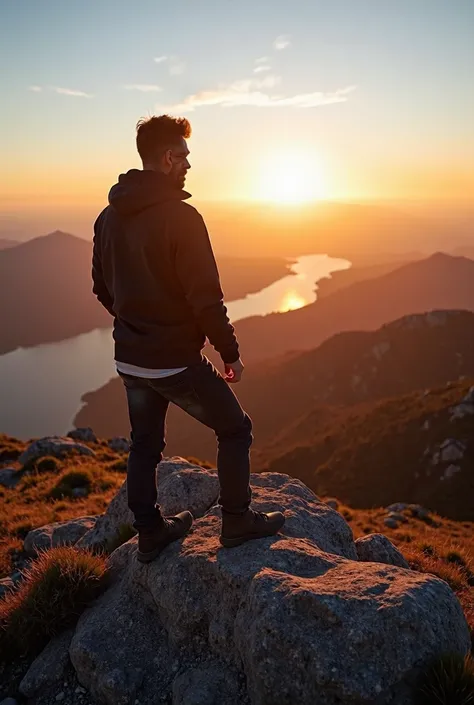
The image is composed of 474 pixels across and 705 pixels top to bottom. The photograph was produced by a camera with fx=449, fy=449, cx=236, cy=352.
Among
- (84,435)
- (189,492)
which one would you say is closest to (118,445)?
(84,435)

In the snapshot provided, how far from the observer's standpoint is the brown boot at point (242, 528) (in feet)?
15.8

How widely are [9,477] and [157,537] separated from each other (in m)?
14.9

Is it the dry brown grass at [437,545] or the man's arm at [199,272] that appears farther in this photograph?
the dry brown grass at [437,545]

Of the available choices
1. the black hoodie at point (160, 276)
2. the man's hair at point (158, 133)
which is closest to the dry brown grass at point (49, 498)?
the black hoodie at point (160, 276)

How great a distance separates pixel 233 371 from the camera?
4293 mm

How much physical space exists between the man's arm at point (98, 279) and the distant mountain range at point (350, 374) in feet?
255

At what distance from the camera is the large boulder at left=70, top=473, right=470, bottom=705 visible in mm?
3357

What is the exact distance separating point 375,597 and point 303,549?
48.8 inches

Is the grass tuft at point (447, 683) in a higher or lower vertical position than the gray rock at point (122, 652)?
higher

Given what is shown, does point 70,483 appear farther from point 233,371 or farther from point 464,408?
point 464,408

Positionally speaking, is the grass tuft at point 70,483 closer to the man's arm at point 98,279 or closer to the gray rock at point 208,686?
the man's arm at point 98,279

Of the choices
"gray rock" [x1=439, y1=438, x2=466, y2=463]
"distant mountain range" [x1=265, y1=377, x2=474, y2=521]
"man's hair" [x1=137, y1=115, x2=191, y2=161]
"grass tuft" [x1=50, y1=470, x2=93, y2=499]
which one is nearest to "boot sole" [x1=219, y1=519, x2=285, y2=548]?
"man's hair" [x1=137, y1=115, x2=191, y2=161]

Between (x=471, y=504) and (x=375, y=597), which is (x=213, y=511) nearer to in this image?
(x=375, y=597)

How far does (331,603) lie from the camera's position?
367cm
